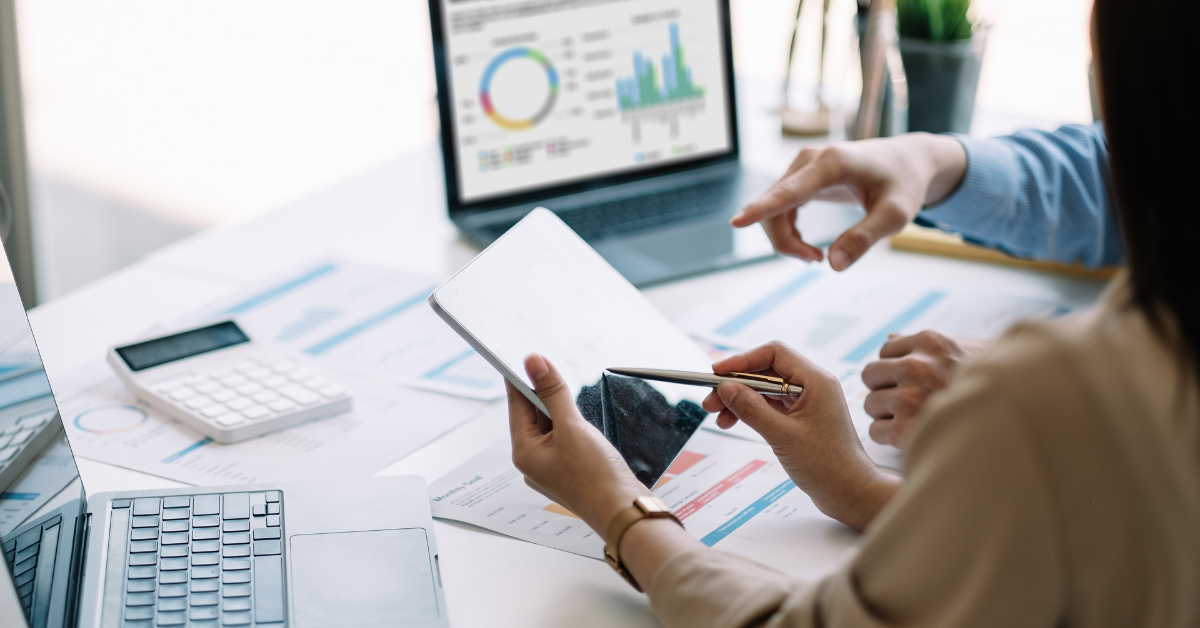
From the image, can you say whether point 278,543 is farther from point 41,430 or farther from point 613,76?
point 613,76

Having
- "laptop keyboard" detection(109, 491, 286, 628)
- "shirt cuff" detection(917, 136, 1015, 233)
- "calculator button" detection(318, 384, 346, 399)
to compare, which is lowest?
"laptop keyboard" detection(109, 491, 286, 628)

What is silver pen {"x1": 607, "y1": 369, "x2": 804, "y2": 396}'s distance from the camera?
83 cm

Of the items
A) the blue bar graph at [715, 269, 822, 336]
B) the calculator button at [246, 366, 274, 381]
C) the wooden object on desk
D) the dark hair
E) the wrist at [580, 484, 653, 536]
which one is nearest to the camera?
the dark hair

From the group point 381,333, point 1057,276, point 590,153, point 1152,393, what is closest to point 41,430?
point 381,333

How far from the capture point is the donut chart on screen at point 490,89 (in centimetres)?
139

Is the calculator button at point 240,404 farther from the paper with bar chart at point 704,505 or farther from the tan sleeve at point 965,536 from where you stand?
the tan sleeve at point 965,536

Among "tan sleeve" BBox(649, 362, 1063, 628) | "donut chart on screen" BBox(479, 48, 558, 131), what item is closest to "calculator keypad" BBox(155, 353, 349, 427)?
"donut chart on screen" BBox(479, 48, 558, 131)

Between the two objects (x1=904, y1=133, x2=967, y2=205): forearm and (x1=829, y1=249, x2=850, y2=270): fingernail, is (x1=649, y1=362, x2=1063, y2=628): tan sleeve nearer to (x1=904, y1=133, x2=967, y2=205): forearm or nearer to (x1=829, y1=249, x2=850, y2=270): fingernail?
(x1=829, y1=249, x2=850, y2=270): fingernail

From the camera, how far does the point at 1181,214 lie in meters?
0.44

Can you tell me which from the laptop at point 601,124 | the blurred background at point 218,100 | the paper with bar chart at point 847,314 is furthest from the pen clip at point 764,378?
the blurred background at point 218,100

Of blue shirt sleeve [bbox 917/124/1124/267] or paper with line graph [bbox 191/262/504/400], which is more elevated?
blue shirt sleeve [bbox 917/124/1124/267]

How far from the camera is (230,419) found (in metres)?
0.96

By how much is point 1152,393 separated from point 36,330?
1.15 metres

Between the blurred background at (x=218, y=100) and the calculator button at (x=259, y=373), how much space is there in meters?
1.90
